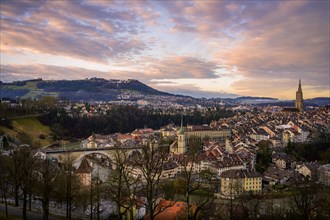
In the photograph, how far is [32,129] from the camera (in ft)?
186

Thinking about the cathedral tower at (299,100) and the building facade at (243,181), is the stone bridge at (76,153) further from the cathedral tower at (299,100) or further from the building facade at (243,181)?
the cathedral tower at (299,100)

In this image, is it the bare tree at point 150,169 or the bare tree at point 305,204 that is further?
the bare tree at point 305,204

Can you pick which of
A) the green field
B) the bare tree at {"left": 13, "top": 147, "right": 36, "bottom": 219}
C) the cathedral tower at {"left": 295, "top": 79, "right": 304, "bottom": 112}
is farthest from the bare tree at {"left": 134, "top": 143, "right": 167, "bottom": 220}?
the cathedral tower at {"left": 295, "top": 79, "right": 304, "bottom": 112}

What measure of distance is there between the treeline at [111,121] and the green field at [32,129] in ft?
4.59

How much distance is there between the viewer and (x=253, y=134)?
210 feet

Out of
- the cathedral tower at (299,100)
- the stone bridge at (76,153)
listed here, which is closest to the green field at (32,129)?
the stone bridge at (76,153)

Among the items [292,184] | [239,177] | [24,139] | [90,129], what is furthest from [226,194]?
[90,129]

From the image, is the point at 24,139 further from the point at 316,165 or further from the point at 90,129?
the point at 316,165

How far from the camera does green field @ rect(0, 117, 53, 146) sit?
52078mm

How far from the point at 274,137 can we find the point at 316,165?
2106cm

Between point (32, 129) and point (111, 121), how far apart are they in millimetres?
21985

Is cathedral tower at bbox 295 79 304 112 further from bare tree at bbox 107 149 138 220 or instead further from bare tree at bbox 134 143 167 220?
bare tree at bbox 134 143 167 220

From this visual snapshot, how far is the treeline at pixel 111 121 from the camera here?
63141 mm

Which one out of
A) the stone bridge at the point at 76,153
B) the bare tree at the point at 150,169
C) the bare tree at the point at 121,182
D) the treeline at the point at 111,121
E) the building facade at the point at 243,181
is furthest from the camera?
the treeline at the point at 111,121
